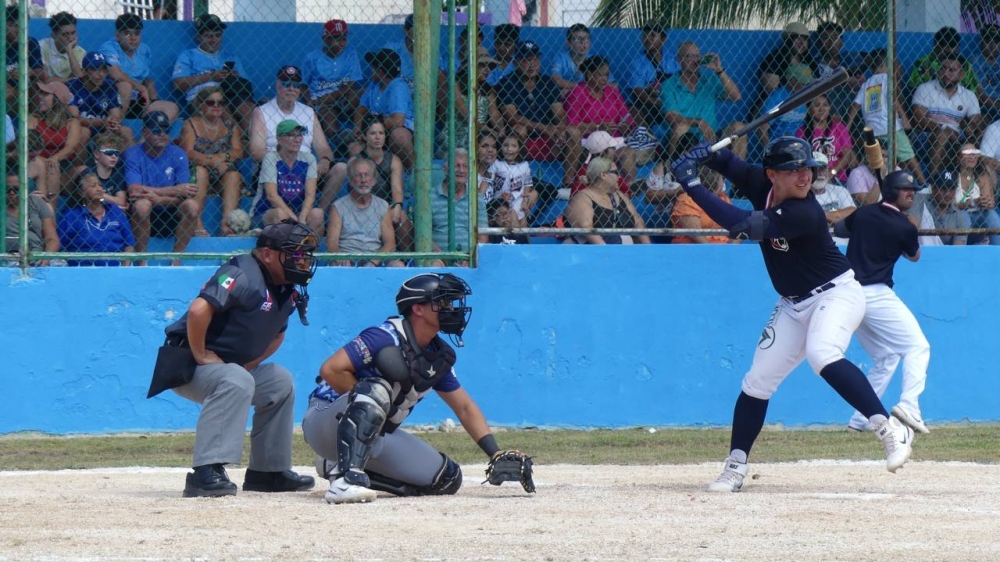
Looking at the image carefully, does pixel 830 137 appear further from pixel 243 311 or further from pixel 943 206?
pixel 243 311

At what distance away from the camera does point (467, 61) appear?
996 cm

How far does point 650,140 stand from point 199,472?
5268 mm

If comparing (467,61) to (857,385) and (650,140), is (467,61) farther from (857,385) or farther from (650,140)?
(857,385)

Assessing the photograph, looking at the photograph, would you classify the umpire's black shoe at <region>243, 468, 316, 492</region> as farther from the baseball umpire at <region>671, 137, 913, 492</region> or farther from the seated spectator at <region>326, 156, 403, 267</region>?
the seated spectator at <region>326, 156, 403, 267</region>

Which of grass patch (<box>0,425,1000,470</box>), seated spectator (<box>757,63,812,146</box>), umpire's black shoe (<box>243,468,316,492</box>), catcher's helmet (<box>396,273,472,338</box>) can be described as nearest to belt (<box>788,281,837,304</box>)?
catcher's helmet (<box>396,273,472,338</box>)

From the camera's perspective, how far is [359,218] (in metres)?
9.96

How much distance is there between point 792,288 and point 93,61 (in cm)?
584

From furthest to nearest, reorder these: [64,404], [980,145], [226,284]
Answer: [980,145] < [64,404] < [226,284]

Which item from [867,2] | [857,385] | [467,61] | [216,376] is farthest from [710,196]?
[867,2]

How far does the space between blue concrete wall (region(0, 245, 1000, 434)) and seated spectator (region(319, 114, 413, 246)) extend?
1.24ft

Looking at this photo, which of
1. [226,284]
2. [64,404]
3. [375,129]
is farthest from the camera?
[375,129]

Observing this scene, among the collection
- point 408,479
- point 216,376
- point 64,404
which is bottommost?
point 64,404

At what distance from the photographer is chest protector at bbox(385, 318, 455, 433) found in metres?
6.07

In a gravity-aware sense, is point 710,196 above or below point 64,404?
above
